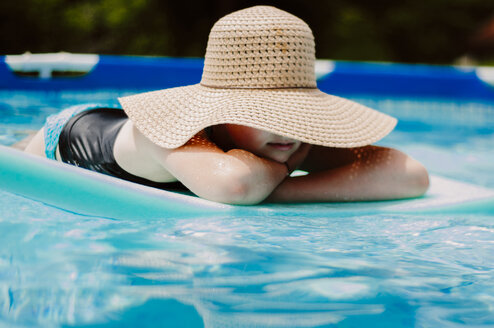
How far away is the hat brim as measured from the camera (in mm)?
1739

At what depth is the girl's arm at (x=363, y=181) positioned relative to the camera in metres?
1.99

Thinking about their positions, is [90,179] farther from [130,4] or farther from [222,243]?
[130,4]

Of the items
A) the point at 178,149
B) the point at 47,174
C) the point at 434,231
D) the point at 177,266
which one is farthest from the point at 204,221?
the point at 434,231

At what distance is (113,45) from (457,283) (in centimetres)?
846

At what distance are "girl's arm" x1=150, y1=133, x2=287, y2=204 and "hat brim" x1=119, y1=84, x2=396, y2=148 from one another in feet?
0.18

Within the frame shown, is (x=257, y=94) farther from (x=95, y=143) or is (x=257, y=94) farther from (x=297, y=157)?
(x=95, y=143)

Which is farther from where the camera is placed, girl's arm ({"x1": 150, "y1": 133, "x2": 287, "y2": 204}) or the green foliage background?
the green foliage background

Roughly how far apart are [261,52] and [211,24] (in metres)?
8.13

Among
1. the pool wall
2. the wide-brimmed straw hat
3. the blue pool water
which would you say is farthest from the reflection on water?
the pool wall

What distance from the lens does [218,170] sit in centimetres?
174

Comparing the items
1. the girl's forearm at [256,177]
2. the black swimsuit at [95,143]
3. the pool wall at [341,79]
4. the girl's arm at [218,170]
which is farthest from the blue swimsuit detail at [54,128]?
the pool wall at [341,79]

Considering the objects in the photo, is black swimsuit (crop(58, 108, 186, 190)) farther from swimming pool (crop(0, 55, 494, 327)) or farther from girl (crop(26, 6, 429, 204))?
swimming pool (crop(0, 55, 494, 327))

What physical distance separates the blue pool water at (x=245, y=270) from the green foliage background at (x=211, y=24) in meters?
7.25

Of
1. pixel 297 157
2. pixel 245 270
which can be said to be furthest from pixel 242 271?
pixel 297 157
